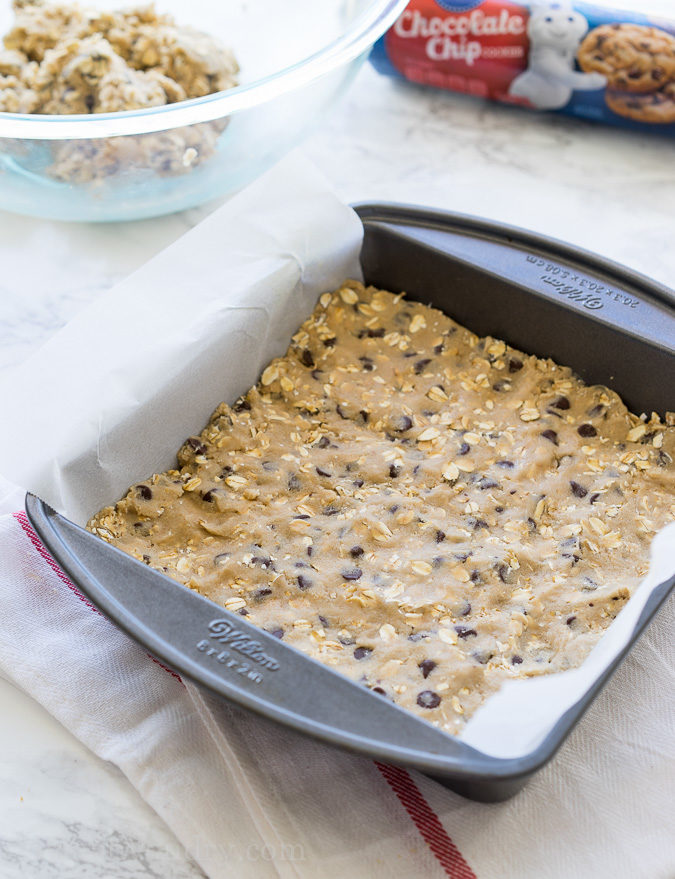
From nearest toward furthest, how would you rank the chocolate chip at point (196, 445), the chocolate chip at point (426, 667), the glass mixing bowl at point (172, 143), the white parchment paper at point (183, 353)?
the chocolate chip at point (426, 667) < the white parchment paper at point (183, 353) < the chocolate chip at point (196, 445) < the glass mixing bowl at point (172, 143)

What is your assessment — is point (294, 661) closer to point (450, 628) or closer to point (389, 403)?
point (450, 628)

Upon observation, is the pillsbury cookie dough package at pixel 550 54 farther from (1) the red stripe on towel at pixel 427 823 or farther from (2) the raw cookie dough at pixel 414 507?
(1) the red stripe on towel at pixel 427 823

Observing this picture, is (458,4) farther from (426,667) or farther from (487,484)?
(426,667)

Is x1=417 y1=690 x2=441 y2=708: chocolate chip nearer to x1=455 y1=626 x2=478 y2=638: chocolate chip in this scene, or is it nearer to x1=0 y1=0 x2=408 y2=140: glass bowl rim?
x1=455 y1=626 x2=478 y2=638: chocolate chip

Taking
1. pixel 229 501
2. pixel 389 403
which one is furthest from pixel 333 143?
pixel 229 501

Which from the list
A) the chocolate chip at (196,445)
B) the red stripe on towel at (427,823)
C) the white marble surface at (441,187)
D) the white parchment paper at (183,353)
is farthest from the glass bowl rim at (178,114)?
the red stripe on towel at (427,823)

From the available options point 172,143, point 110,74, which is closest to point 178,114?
point 172,143
